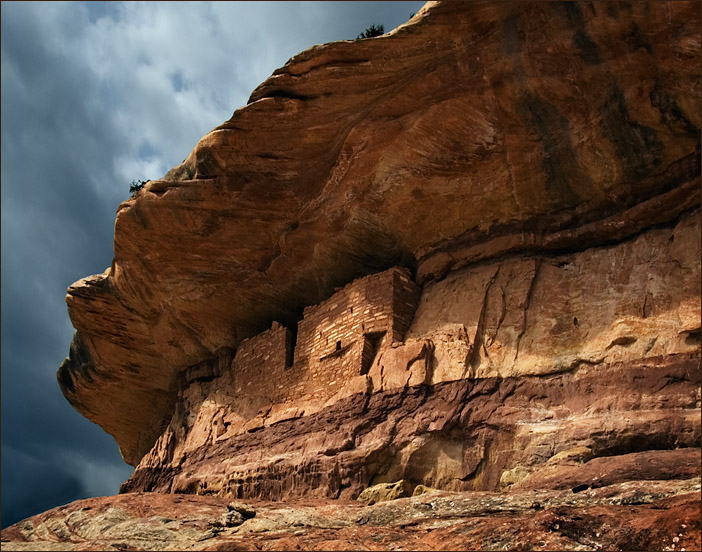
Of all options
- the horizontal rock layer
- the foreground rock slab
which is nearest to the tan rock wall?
the horizontal rock layer

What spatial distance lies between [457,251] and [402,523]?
18.6ft

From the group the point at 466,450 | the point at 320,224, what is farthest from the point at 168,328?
the point at 466,450

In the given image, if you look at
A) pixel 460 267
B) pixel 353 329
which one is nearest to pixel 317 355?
pixel 353 329

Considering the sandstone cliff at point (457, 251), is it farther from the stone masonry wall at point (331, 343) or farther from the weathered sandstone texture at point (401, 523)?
the weathered sandstone texture at point (401, 523)

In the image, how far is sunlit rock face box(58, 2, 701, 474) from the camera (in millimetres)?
11148

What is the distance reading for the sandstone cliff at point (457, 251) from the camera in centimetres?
1079

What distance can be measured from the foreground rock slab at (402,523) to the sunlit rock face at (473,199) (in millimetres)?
1402

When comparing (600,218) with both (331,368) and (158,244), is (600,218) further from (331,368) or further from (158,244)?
(158,244)

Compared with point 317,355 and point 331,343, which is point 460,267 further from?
point 317,355

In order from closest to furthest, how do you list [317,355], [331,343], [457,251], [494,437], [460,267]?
[494,437] < [460,267] < [457,251] < [331,343] < [317,355]

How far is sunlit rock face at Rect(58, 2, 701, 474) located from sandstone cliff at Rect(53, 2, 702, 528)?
33mm

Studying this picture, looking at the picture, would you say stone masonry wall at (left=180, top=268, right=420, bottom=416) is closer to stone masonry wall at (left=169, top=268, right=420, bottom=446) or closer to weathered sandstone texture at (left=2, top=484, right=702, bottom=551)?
stone masonry wall at (left=169, top=268, right=420, bottom=446)

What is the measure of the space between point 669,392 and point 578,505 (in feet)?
7.55

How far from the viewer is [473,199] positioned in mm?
13344
